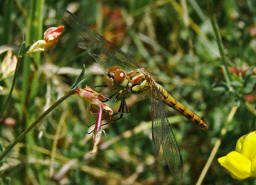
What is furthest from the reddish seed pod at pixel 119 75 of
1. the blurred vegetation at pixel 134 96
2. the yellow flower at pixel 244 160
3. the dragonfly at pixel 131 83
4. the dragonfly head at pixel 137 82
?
the yellow flower at pixel 244 160

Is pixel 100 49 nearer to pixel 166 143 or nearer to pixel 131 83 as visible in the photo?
pixel 131 83

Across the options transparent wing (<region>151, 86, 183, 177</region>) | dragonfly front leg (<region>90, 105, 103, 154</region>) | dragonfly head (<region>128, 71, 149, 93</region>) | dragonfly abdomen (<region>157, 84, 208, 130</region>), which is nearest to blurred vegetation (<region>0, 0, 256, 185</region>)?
dragonfly abdomen (<region>157, 84, 208, 130</region>)

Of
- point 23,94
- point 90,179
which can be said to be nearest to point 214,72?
point 90,179

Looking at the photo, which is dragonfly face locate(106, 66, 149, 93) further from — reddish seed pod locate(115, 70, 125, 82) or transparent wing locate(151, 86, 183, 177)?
transparent wing locate(151, 86, 183, 177)

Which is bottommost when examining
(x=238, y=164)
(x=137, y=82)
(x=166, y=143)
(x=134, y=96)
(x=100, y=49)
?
(x=238, y=164)

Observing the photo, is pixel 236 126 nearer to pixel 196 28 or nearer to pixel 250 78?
pixel 250 78

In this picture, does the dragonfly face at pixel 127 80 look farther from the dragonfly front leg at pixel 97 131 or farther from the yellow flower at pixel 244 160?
the yellow flower at pixel 244 160

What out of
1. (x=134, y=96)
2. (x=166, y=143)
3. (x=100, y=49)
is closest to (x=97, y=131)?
(x=166, y=143)
